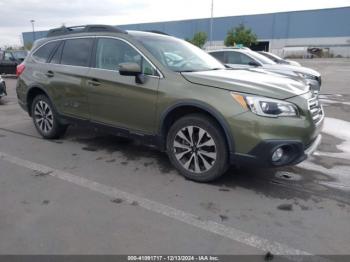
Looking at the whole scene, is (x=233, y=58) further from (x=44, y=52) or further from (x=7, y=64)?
(x=7, y=64)

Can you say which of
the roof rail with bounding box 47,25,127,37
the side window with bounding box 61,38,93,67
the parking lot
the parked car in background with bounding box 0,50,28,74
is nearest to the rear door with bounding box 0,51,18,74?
the parked car in background with bounding box 0,50,28,74

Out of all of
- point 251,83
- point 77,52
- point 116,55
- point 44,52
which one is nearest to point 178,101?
point 251,83

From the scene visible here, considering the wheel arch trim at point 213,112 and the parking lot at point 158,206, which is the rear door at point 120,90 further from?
the parking lot at point 158,206

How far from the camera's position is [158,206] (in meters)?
3.36

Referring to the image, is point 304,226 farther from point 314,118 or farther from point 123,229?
point 123,229

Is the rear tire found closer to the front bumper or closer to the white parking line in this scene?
the white parking line

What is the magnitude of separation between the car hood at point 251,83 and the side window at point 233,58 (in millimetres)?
7007

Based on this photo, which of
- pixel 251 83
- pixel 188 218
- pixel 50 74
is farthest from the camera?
pixel 50 74

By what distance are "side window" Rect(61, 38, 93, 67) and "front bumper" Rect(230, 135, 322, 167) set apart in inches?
107

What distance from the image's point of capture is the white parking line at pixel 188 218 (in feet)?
8.64

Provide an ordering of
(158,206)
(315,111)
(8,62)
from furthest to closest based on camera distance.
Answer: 1. (8,62)
2. (315,111)
3. (158,206)

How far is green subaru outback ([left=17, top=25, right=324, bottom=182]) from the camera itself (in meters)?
3.41

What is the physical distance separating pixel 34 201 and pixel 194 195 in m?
1.68

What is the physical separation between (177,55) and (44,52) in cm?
258
